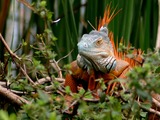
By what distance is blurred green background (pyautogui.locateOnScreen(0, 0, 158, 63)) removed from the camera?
2.66 m

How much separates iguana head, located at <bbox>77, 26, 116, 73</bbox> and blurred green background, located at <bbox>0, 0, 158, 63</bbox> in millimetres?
477

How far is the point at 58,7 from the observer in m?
3.01

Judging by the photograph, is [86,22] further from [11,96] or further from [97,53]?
[11,96]

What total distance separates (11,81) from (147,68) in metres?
0.62

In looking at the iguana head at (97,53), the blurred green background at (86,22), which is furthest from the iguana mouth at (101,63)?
the blurred green background at (86,22)

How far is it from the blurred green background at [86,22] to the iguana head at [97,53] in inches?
18.8

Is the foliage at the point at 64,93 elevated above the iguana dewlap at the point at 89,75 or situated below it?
above

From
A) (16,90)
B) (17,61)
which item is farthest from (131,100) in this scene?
(16,90)

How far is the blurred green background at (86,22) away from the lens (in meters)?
2.66

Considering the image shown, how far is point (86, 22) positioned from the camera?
2881 mm

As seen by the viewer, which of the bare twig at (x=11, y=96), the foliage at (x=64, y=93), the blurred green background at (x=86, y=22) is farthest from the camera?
the blurred green background at (x=86, y=22)

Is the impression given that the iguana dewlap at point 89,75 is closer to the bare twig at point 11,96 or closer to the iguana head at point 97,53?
the iguana head at point 97,53

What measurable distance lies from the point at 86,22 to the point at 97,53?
0.87 meters

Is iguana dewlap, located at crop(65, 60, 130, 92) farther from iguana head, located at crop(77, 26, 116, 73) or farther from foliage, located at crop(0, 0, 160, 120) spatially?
foliage, located at crop(0, 0, 160, 120)
